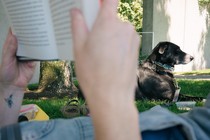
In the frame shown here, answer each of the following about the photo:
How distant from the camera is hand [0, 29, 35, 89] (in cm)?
161

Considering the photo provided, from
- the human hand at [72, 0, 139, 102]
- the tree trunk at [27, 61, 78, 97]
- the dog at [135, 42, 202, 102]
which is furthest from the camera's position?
the tree trunk at [27, 61, 78, 97]

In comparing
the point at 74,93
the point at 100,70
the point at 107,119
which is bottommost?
the point at 74,93

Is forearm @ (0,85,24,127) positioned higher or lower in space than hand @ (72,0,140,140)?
lower

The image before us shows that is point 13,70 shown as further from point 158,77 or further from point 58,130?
point 158,77

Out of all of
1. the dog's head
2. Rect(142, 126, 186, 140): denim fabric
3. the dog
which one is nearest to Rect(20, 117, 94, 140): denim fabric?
Rect(142, 126, 186, 140): denim fabric

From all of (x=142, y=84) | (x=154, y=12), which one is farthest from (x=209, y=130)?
(x=154, y=12)

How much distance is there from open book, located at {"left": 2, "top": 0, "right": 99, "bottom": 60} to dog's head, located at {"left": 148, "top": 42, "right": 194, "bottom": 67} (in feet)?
18.8

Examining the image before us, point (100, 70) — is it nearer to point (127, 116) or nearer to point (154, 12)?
point (127, 116)

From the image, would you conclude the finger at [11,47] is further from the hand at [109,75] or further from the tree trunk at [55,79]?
the tree trunk at [55,79]

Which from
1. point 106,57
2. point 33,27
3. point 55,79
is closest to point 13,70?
point 33,27

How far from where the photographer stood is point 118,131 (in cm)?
94

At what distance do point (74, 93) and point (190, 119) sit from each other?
21.6ft

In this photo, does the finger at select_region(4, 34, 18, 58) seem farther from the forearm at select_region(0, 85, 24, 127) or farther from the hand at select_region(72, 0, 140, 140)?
the hand at select_region(72, 0, 140, 140)

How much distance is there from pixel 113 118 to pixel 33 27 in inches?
20.0
